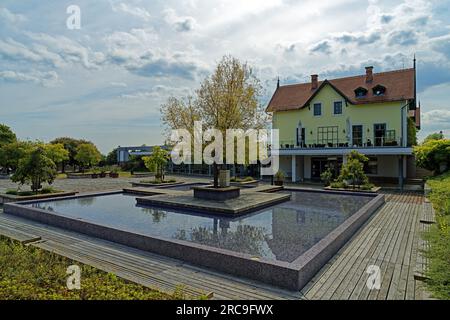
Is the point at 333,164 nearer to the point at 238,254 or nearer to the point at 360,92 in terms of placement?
the point at 360,92

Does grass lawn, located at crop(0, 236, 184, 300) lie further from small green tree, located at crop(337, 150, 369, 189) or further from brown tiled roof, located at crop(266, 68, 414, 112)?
brown tiled roof, located at crop(266, 68, 414, 112)

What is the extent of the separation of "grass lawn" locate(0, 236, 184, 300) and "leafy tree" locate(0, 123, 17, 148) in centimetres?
3978

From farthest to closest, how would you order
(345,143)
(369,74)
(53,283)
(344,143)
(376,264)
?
(369,74) < (344,143) < (345,143) < (376,264) < (53,283)

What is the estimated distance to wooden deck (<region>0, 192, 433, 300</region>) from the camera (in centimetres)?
419

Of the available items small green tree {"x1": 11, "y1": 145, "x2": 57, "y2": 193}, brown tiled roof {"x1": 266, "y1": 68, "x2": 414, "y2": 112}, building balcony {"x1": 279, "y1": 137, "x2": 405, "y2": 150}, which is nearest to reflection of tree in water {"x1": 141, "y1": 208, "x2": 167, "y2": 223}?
small green tree {"x1": 11, "y1": 145, "x2": 57, "y2": 193}

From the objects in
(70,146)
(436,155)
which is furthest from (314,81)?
(70,146)

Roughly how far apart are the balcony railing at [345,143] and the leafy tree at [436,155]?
16.4 feet

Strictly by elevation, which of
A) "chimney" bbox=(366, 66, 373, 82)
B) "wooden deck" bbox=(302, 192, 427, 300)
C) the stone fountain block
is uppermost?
"chimney" bbox=(366, 66, 373, 82)

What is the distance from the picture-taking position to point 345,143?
22609 millimetres

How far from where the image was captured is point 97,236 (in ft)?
23.0

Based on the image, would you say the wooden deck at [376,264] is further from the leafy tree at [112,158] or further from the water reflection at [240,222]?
the leafy tree at [112,158]

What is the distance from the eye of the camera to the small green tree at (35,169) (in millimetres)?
11852

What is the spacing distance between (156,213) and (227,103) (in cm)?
631
